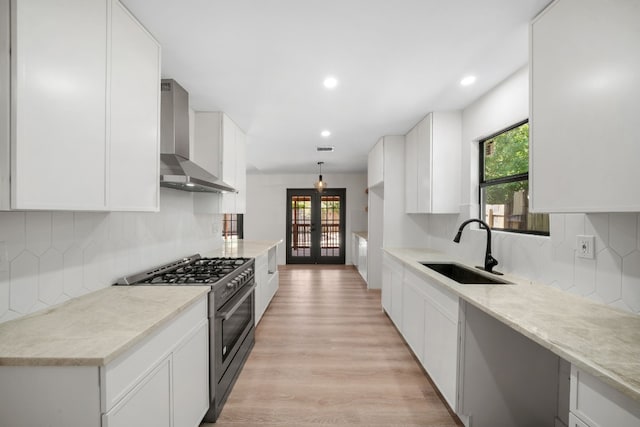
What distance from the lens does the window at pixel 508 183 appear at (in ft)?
6.69

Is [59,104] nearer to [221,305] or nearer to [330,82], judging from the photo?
[221,305]

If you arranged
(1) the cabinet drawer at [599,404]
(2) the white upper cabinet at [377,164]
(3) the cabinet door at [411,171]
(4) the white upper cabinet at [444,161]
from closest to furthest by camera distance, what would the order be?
1. (1) the cabinet drawer at [599,404]
2. (4) the white upper cabinet at [444,161]
3. (3) the cabinet door at [411,171]
4. (2) the white upper cabinet at [377,164]

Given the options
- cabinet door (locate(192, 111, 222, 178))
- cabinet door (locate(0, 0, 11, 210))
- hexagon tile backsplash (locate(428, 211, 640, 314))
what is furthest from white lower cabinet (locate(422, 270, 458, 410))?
cabinet door (locate(192, 111, 222, 178))

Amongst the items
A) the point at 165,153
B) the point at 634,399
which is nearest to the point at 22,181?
the point at 165,153

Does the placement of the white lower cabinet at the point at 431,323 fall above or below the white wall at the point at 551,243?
below

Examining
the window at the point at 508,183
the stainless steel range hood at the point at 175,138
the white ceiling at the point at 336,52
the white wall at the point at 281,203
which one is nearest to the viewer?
the white ceiling at the point at 336,52

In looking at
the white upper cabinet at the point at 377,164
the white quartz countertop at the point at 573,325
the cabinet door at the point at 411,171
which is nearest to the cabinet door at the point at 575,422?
the white quartz countertop at the point at 573,325

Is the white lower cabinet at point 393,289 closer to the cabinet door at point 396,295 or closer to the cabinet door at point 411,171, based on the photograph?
the cabinet door at point 396,295

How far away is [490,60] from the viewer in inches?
73.1

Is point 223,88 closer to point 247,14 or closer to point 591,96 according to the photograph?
point 247,14

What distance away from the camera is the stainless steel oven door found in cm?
177

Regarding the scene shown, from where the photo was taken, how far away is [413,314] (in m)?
2.41

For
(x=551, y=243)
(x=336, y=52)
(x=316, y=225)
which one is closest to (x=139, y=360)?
(x=336, y=52)

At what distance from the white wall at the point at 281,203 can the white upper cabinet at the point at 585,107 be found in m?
5.79
